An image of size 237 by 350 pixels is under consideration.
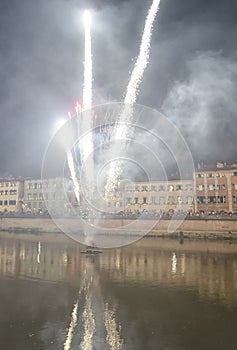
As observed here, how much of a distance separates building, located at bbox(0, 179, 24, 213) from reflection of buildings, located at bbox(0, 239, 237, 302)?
6508 cm

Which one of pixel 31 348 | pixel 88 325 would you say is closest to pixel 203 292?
pixel 88 325

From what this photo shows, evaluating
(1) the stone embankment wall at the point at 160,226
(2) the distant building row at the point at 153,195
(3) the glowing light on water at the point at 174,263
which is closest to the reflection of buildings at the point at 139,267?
(3) the glowing light on water at the point at 174,263

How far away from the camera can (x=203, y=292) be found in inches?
910

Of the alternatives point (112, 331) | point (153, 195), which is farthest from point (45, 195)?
point (112, 331)

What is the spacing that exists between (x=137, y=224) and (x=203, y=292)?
4885 cm

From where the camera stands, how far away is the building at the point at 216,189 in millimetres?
80688

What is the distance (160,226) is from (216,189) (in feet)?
72.6

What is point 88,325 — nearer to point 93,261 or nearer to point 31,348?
point 31,348

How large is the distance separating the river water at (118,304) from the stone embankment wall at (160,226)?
27.9 meters

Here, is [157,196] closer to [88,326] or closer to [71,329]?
[88,326]

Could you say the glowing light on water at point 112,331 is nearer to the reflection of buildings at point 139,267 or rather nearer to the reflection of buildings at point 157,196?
the reflection of buildings at point 139,267

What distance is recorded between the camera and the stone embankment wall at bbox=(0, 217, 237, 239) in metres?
64.3

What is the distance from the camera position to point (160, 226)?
226 ft

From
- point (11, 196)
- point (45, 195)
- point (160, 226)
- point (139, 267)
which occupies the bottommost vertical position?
point (139, 267)
